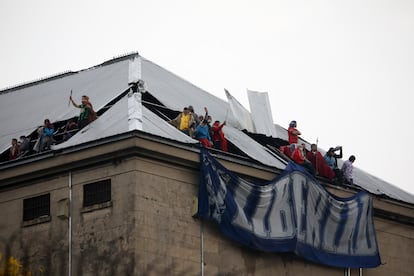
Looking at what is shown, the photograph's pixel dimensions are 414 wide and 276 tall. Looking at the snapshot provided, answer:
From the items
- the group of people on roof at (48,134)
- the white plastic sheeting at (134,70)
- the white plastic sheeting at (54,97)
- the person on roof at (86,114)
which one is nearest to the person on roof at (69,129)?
the group of people on roof at (48,134)

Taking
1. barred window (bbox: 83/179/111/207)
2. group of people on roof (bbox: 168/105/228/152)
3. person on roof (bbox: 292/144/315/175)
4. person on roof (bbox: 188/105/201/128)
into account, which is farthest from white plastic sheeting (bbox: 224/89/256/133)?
barred window (bbox: 83/179/111/207)

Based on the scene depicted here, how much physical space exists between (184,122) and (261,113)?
10.3 m

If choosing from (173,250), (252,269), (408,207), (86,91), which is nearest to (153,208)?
(173,250)

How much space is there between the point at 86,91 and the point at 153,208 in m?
12.2

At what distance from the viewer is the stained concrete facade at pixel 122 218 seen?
65.2 metres

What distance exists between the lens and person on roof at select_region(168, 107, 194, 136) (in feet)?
229

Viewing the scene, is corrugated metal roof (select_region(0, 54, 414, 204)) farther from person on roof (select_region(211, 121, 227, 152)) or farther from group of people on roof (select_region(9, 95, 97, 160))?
person on roof (select_region(211, 121, 227, 152))

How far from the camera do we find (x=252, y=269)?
69.6 metres

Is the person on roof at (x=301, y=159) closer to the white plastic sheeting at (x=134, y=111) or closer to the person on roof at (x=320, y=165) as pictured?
the person on roof at (x=320, y=165)

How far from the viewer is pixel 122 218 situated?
65312mm

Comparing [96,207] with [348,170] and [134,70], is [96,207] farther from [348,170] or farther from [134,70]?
[348,170]

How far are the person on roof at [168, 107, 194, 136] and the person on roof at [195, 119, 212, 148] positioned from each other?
0.35m

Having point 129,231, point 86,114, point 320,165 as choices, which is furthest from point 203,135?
point 320,165

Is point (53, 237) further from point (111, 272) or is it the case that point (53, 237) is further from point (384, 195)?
point (384, 195)
